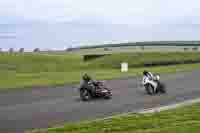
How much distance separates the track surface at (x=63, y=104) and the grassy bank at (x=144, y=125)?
1472mm

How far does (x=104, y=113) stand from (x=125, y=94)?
740cm

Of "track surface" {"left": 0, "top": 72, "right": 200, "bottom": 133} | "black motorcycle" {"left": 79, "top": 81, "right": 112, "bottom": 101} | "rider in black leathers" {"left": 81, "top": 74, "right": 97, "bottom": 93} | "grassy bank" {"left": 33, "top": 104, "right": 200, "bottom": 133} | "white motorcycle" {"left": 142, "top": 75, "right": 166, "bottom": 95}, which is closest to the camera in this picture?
"grassy bank" {"left": 33, "top": 104, "right": 200, "bottom": 133}

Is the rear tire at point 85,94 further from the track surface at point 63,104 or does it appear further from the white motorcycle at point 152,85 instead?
the white motorcycle at point 152,85

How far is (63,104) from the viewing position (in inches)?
762

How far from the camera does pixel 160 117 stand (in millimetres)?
14133

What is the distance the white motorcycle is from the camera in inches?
924

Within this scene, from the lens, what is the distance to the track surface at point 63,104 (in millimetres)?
14688

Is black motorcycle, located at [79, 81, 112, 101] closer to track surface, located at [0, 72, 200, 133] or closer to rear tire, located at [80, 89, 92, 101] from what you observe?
rear tire, located at [80, 89, 92, 101]

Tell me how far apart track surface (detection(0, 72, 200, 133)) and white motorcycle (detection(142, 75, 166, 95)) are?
402mm

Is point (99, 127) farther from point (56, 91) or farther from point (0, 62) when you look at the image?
point (0, 62)

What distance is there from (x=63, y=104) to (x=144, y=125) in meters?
7.63

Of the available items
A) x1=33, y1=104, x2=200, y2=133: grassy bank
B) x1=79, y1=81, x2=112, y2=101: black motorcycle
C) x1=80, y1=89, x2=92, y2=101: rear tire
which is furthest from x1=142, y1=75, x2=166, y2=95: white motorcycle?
x1=33, y1=104, x2=200, y2=133: grassy bank

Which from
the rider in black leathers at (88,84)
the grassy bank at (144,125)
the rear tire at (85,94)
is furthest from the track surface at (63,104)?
the grassy bank at (144,125)

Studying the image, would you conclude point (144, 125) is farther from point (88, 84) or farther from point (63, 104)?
point (88, 84)
